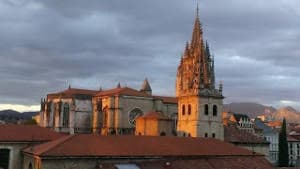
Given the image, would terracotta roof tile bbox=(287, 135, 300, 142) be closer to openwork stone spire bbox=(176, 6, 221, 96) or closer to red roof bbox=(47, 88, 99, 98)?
openwork stone spire bbox=(176, 6, 221, 96)

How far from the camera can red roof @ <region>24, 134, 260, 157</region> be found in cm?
3500

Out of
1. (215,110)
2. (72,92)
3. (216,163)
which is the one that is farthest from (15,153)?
(72,92)

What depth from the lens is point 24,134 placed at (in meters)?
42.6

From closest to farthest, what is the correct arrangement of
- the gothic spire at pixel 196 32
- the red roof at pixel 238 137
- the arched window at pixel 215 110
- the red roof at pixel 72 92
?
the arched window at pixel 215 110
the red roof at pixel 238 137
the gothic spire at pixel 196 32
the red roof at pixel 72 92

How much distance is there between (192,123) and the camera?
55.7 meters

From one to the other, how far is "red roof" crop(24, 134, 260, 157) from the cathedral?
403 inches

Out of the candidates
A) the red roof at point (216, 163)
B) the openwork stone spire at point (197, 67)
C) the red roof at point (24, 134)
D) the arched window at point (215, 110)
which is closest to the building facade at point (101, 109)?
the openwork stone spire at point (197, 67)

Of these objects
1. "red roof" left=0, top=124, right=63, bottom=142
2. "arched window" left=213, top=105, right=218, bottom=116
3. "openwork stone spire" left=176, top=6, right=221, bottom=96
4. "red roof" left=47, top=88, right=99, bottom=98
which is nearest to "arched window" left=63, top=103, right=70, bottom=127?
"red roof" left=47, top=88, right=99, bottom=98

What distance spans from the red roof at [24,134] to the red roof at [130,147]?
2.53 m

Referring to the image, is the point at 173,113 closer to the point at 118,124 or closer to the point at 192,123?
the point at 118,124

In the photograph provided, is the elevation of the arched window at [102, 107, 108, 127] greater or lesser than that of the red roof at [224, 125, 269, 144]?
greater

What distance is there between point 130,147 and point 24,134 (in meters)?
11.8

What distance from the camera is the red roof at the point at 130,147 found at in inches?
1378

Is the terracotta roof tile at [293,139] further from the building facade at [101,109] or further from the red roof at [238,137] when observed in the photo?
the red roof at [238,137]
